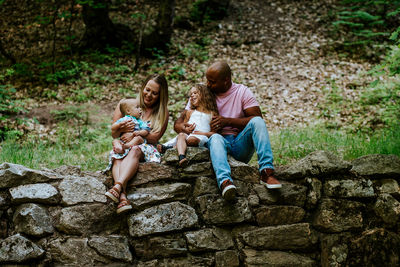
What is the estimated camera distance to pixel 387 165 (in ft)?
12.1

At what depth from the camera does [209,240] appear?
10.8ft

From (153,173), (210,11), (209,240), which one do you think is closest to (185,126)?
(153,173)

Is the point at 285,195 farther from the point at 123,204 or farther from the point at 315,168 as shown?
the point at 123,204

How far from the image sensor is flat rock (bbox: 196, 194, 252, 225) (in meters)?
3.34

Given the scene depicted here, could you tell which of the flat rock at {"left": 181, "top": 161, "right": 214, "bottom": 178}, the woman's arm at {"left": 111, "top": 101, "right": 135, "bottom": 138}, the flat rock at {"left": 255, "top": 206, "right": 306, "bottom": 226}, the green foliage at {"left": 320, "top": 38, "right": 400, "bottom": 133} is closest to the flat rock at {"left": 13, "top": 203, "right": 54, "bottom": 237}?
the woman's arm at {"left": 111, "top": 101, "right": 135, "bottom": 138}

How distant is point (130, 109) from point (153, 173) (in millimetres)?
800

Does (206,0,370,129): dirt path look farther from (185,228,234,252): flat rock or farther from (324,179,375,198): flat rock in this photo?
(185,228,234,252): flat rock

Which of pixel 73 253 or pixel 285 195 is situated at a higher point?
pixel 285 195

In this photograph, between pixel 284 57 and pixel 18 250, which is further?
pixel 284 57

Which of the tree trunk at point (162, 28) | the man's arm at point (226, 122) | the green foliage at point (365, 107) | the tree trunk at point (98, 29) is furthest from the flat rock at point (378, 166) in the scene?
the tree trunk at point (98, 29)

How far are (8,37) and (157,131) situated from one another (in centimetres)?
950

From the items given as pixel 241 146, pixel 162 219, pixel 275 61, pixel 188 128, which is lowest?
pixel 162 219

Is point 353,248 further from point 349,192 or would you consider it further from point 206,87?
point 206,87

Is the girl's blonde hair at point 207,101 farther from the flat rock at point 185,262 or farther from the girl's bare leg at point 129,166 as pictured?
the flat rock at point 185,262
